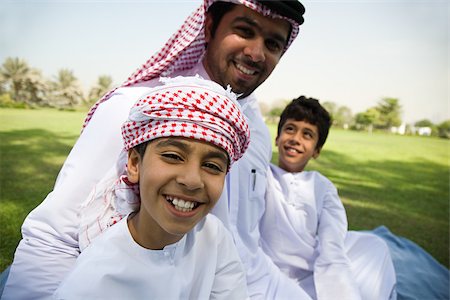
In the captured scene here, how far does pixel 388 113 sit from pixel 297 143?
255 ft

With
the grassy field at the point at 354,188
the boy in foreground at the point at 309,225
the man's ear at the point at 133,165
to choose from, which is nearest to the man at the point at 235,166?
the man's ear at the point at 133,165

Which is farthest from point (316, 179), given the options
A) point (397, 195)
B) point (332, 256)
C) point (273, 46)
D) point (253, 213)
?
point (397, 195)

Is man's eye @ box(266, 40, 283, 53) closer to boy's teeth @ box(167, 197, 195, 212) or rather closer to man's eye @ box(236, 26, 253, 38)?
man's eye @ box(236, 26, 253, 38)

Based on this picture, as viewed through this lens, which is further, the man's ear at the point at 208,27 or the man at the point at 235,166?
the man's ear at the point at 208,27

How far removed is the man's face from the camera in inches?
84.0

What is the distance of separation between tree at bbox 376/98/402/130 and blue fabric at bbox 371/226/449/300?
233 ft

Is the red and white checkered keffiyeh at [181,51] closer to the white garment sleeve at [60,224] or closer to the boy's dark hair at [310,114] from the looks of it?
the white garment sleeve at [60,224]

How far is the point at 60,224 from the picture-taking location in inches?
62.6

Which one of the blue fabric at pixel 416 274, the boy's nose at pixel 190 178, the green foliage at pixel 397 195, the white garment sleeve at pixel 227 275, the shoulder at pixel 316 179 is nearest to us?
the boy's nose at pixel 190 178

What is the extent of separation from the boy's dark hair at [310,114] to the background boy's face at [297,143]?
0.04 meters

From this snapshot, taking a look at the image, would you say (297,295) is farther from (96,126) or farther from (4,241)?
(4,241)

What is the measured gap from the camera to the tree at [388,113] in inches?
2761

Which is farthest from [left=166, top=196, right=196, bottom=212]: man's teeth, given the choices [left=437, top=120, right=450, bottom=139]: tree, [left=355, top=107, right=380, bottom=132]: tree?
[left=355, top=107, right=380, bottom=132]: tree

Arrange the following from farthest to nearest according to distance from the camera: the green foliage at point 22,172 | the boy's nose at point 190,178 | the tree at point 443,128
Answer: the tree at point 443,128 < the green foliage at point 22,172 < the boy's nose at point 190,178
